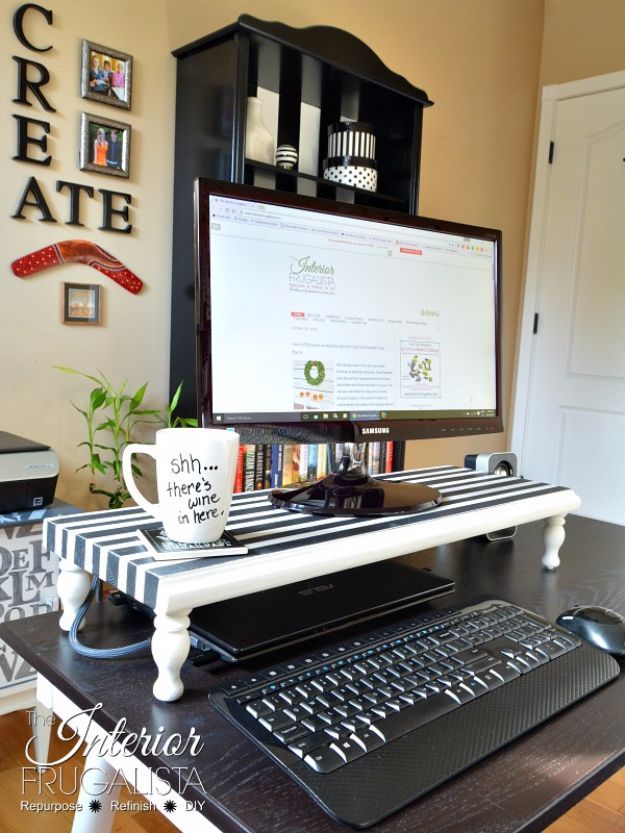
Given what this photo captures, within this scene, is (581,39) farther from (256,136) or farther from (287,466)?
(287,466)

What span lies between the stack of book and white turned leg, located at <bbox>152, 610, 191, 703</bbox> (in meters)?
1.17

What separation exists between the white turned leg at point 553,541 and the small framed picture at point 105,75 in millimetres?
1583

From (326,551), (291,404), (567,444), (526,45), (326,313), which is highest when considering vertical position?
(526,45)

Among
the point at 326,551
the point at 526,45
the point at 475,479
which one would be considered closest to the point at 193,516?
the point at 326,551

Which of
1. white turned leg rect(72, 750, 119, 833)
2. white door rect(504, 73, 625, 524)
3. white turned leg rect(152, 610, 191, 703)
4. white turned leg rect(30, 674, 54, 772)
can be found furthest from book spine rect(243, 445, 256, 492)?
white door rect(504, 73, 625, 524)

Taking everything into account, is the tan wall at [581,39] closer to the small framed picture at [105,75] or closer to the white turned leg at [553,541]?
the small framed picture at [105,75]

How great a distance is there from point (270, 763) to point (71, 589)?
0.29 meters

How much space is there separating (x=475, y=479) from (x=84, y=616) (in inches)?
25.8

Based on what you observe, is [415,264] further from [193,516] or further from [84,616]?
[84,616]

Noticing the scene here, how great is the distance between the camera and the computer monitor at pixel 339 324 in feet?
2.73

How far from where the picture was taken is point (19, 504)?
4.90 ft

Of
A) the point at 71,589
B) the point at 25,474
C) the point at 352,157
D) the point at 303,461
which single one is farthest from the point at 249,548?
the point at 352,157

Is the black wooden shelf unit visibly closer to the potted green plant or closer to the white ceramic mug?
the potted green plant

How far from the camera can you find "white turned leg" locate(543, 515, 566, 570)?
1026 millimetres
